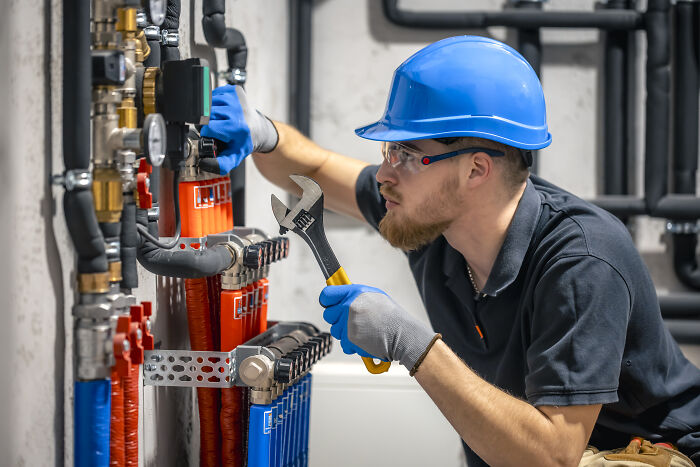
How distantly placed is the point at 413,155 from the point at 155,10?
0.48 m

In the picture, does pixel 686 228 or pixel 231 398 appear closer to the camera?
pixel 231 398

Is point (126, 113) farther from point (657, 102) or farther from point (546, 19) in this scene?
point (657, 102)

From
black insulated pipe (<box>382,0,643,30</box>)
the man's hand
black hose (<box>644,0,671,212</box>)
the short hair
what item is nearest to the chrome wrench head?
the man's hand

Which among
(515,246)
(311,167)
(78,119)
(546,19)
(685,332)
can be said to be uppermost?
(546,19)

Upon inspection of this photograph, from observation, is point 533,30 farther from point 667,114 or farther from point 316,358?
point 316,358

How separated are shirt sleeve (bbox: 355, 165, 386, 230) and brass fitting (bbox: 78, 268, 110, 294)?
735 mm

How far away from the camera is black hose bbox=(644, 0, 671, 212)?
1.98 meters

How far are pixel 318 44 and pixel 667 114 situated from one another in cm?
96

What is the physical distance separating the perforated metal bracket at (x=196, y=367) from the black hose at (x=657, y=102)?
53.6 inches

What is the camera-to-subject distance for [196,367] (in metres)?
1.04

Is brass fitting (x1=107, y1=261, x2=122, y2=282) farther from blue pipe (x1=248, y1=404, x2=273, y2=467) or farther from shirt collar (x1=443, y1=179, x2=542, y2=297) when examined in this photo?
shirt collar (x1=443, y1=179, x2=542, y2=297)

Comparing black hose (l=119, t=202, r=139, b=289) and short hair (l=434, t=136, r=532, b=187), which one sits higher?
short hair (l=434, t=136, r=532, b=187)

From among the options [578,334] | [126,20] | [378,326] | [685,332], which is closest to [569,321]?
[578,334]

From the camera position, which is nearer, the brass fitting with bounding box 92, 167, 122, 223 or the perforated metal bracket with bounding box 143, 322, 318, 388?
the brass fitting with bounding box 92, 167, 122, 223
